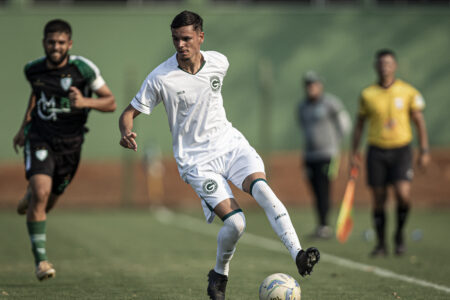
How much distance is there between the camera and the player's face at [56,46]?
293 inches

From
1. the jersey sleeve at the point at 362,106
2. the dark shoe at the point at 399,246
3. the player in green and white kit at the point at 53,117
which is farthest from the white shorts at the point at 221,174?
the dark shoe at the point at 399,246

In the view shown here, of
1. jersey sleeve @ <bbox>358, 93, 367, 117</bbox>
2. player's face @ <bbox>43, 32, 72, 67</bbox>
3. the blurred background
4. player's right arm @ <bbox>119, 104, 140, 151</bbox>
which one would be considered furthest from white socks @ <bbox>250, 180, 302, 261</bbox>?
the blurred background

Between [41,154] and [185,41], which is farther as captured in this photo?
[41,154]

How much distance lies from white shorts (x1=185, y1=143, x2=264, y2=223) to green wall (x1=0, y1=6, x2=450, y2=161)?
650 inches

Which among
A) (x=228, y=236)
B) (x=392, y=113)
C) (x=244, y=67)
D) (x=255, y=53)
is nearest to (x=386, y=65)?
(x=392, y=113)

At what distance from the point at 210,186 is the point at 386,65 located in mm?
4558

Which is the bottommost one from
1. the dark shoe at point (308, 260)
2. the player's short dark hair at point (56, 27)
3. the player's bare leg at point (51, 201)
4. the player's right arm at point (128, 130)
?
the player's bare leg at point (51, 201)

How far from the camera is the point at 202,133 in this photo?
6379 millimetres

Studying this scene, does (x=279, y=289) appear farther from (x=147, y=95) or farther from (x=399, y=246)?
(x=399, y=246)

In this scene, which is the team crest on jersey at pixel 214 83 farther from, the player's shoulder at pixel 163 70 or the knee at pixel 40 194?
the knee at pixel 40 194

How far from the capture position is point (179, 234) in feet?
45.0

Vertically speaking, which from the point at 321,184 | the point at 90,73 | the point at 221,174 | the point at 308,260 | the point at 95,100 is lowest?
the point at 321,184

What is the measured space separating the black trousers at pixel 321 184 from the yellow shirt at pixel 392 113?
10.3 ft

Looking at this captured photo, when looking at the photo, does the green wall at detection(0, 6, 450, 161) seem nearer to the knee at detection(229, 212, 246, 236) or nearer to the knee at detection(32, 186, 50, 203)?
the knee at detection(32, 186, 50, 203)
